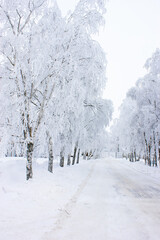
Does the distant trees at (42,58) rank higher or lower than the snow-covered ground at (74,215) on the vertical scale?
higher

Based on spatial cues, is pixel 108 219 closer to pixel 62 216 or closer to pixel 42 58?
pixel 62 216

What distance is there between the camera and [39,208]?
16.7 feet

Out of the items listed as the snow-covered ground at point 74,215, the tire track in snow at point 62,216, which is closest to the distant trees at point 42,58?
the snow-covered ground at point 74,215

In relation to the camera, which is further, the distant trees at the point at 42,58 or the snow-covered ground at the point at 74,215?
the distant trees at the point at 42,58

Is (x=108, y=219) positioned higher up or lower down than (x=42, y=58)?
lower down

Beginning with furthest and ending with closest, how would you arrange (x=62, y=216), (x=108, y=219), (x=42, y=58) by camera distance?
1. (x=42, y=58)
2. (x=62, y=216)
3. (x=108, y=219)

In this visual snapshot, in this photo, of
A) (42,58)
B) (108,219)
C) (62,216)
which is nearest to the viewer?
(108,219)

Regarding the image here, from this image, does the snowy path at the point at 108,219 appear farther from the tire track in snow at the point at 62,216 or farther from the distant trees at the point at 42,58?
the distant trees at the point at 42,58

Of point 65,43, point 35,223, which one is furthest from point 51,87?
point 35,223

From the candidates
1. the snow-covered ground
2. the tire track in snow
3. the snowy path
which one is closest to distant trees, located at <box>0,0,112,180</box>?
the snow-covered ground

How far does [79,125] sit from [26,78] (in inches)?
255

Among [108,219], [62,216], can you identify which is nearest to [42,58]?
[62,216]

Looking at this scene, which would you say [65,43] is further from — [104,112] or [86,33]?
[104,112]

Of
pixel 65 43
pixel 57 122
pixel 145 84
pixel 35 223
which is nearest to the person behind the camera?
pixel 35 223
